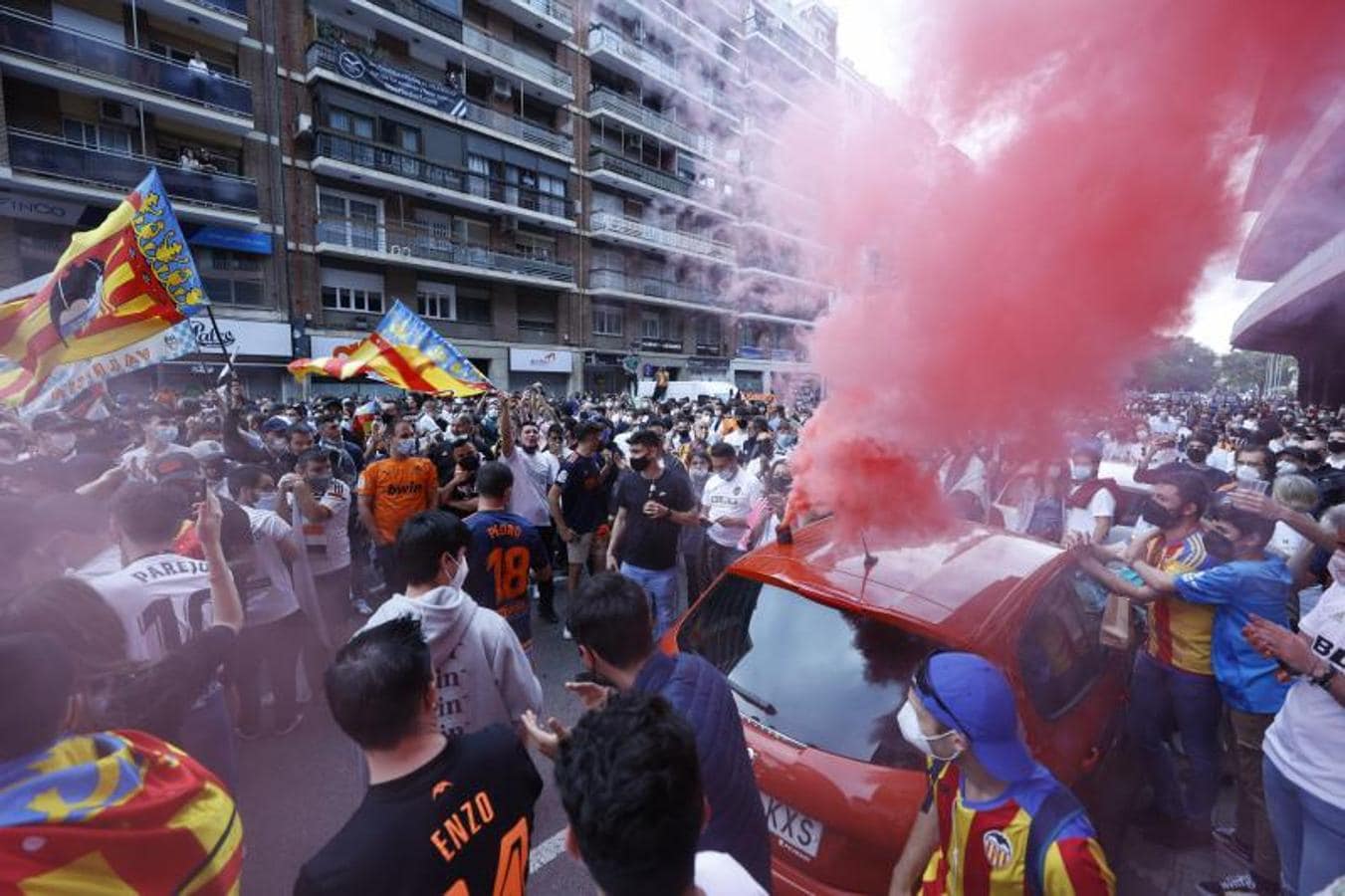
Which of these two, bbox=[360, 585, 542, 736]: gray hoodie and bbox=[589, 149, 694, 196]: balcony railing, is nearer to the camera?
bbox=[360, 585, 542, 736]: gray hoodie

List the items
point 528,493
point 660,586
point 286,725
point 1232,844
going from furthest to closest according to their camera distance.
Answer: point 528,493
point 660,586
point 286,725
point 1232,844

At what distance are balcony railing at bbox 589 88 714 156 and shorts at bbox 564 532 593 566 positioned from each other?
22.2 metres

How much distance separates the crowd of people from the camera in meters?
1.38

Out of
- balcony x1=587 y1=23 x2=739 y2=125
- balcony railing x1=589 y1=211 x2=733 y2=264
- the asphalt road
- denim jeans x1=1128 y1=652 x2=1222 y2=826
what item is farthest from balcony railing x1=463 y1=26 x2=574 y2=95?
denim jeans x1=1128 y1=652 x2=1222 y2=826

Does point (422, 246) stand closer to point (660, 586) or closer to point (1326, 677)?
point (660, 586)

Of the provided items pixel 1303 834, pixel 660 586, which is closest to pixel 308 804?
pixel 660 586

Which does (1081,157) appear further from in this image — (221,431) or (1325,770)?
(221,431)

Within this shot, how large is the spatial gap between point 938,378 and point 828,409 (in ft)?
2.15

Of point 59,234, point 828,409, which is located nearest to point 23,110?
point 59,234

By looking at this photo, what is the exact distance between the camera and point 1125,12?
290 centimetres

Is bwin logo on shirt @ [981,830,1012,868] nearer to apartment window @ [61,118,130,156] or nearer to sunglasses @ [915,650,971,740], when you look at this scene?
sunglasses @ [915,650,971,740]

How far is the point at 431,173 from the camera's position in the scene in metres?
24.0

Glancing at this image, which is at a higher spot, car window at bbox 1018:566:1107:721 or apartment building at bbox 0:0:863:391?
apartment building at bbox 0:0:863:391

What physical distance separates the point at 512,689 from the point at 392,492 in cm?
331
